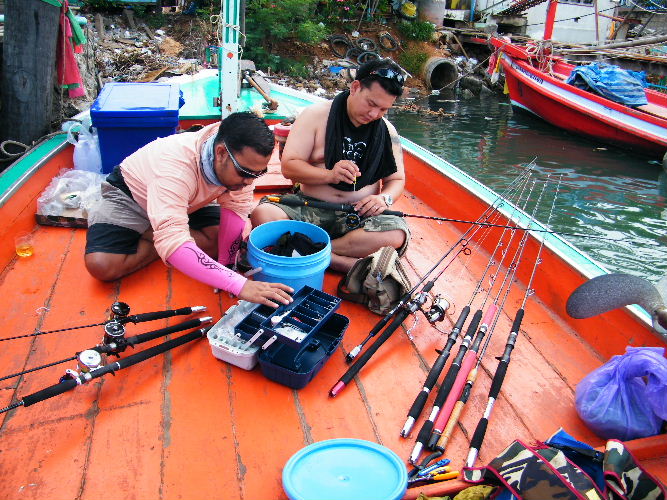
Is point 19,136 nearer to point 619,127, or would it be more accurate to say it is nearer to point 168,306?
point 168,306

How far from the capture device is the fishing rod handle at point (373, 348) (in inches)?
93.8

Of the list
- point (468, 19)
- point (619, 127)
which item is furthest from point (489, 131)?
point (468, 19)

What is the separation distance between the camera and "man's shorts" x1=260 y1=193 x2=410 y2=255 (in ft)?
11.0

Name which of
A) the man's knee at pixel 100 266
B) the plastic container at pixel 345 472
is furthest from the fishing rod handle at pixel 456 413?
the man's knee at pixel 100 266

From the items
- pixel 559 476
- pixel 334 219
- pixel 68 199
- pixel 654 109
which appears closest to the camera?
pixel 559 476

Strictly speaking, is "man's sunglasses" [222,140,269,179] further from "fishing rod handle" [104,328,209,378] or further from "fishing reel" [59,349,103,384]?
"fishing reel" [59,349,103,384]

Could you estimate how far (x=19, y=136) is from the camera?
450cm

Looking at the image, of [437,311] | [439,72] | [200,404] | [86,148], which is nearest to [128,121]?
[86,148]

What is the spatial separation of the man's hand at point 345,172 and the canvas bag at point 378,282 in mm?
528

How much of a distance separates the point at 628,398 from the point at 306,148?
2371 millimetres

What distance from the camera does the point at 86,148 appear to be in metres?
4.43

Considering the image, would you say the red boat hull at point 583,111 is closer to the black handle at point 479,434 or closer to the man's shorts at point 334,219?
the man's shorts at point 334,219

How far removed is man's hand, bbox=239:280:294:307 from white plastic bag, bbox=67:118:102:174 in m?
2.95

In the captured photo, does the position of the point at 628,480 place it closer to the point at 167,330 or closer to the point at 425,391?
the point at 425,391
